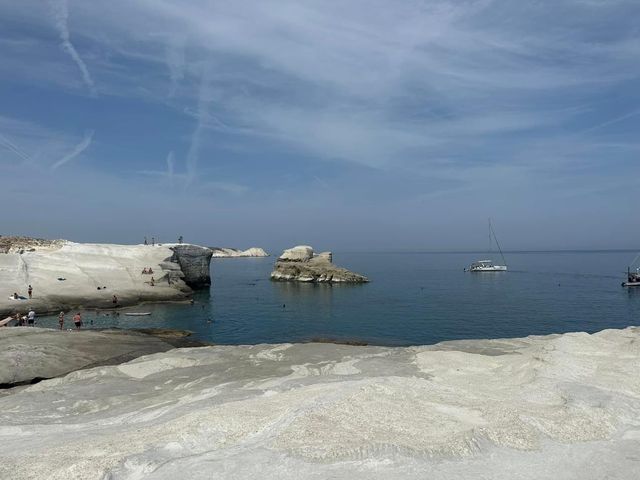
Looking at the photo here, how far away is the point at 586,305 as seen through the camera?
77.9m

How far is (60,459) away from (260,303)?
7009 centimetres

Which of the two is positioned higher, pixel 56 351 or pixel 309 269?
pixel 309 269

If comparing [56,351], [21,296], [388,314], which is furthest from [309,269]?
[56,351]

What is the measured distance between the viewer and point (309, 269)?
406ft

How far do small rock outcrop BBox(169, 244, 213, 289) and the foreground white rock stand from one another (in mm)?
77375

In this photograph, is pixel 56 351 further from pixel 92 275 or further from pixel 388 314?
pixel 92 275

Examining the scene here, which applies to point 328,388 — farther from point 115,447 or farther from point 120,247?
point 120,247

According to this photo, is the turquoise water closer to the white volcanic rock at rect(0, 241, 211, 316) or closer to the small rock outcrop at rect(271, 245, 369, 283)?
the white volcanic rock at rect(0, 241, 211, 316)

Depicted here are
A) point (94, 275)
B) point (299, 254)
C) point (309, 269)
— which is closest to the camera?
point (94, 275)

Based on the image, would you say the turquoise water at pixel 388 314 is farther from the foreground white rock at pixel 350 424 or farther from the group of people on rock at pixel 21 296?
the foreground white rock at pixel 350 424

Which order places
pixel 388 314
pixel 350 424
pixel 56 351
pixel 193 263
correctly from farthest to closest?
pixel 193 263, pixel 388 314, pixel 56 351, pixel 350 424

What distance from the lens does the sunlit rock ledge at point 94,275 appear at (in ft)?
221

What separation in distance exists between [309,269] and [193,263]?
111ft

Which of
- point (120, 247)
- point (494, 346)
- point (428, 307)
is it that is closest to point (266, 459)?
point (494, 346)
